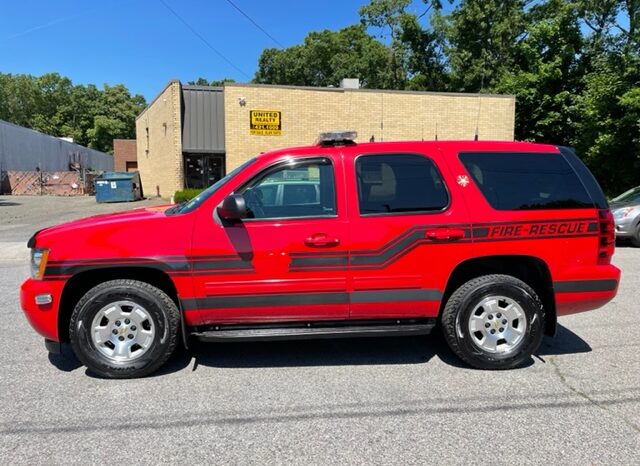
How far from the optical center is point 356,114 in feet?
64.4

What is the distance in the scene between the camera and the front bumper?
387cm

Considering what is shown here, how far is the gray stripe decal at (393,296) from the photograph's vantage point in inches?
158

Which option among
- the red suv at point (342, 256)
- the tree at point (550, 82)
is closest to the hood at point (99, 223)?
the red suv at point (342, 256)

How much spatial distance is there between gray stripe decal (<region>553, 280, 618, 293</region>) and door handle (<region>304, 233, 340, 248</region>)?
6.37 feet

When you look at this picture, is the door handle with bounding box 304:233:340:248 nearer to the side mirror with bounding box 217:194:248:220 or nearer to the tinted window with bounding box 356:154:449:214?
the tinted window with bounding box 356:154:449:214

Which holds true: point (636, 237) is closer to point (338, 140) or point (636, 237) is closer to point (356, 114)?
point (338, 140)

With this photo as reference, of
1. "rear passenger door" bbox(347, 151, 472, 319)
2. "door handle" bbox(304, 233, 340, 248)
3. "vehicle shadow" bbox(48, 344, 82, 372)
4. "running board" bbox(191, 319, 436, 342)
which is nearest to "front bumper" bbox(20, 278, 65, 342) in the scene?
"vehicle shadow" bbox(48, 344, 82, 372)

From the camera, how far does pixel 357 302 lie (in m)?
4.02

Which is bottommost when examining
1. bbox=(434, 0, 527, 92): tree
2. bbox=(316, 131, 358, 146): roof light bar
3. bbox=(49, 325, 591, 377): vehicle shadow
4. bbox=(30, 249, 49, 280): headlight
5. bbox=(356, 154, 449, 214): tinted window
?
bbox=(49, 325, 591, 377): vehicle shadow

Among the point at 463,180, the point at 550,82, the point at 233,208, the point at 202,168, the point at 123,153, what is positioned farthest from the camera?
the point at 123,153

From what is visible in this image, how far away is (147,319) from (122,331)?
22cm

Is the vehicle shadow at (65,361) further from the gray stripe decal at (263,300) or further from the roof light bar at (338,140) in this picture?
the roof light bar at (338,140)

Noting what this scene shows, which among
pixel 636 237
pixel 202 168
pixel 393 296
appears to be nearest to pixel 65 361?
pixel 393 296

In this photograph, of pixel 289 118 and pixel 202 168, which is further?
pixel 202 168
